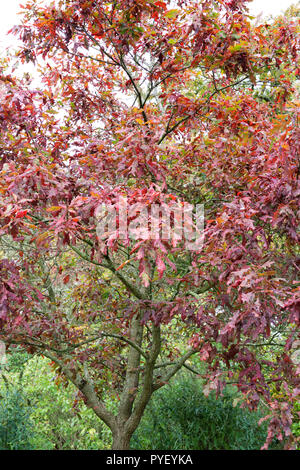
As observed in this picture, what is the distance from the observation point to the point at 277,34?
123 inches

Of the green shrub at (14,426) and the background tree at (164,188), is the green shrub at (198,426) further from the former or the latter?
the background tree at (164,188)

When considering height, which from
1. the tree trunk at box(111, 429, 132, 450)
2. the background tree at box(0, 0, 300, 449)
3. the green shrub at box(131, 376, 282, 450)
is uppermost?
the background tree at box(0, 0, 300, 449)

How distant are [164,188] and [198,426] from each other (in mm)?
3948

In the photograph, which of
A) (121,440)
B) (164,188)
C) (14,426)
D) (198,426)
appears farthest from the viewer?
(14,426)

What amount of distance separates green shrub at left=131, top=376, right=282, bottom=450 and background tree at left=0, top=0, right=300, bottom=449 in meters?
1.66

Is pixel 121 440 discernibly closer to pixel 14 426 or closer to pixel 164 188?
pixel 14 426

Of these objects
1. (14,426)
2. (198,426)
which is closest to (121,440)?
(198,426)

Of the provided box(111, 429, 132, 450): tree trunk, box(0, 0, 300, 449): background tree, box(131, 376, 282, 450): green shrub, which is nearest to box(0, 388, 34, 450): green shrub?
box(131, 376, 282, 450): green shrub

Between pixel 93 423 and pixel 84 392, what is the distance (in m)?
2.85

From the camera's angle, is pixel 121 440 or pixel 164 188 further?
pixel 121 440

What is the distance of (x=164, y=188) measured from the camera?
2787mm

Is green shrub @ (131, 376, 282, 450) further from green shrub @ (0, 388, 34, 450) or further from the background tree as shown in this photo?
the background tree

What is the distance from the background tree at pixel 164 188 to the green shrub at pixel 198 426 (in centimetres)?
166

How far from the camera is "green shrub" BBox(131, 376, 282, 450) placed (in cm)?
534
